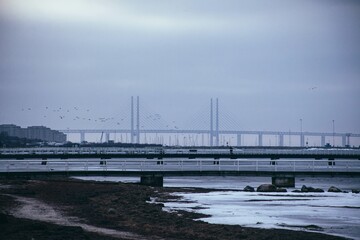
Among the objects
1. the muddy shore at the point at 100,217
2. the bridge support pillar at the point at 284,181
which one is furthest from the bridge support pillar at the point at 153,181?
the bridge support pillar at the point at 284,181

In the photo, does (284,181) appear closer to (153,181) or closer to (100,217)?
(153,181)

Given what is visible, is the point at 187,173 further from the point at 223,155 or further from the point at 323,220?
the point at 223,155

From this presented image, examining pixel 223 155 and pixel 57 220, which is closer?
pixel 57 220

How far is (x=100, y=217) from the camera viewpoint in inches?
1415

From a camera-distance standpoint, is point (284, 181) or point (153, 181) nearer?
point (153, 181)

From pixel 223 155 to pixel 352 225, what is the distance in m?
77.6

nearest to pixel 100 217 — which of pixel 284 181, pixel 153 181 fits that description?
pixel 153 181

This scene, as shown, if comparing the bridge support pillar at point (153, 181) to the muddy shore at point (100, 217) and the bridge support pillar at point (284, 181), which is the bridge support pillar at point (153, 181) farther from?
the bridge support pillar at point (284, 181)

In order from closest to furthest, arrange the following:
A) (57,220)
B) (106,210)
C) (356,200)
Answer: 1. (57,220)
2. (106,210)
3. (356,200)

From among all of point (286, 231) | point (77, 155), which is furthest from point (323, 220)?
point (77, 155)

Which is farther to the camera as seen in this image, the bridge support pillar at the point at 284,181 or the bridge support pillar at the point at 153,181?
the bridge support pillar at the point at 284,181

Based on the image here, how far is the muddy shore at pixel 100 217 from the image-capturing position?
1120 inches

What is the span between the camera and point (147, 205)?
39.8 m

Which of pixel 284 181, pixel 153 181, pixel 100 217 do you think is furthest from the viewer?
pixel 284 181
